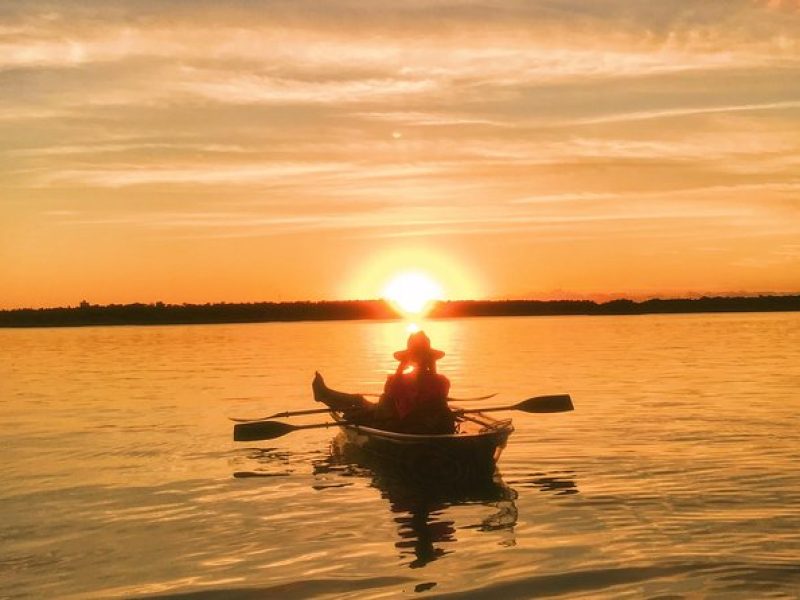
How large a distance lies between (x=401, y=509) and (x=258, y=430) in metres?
5.66

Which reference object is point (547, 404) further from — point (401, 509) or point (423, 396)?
point (401, 509)

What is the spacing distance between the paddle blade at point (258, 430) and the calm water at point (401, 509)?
1.92ft

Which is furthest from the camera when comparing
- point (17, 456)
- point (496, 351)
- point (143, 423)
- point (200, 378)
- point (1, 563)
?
point (496, 351)

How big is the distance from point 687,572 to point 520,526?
2.83 meters

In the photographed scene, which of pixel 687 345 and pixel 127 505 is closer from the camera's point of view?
pixel 127 505

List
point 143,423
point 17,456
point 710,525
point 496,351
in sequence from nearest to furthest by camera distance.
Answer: point 710,525 → point 17,456 → point 143,423 → point 496,351

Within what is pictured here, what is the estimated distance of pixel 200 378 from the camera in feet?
137

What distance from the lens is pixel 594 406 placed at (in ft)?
91.2

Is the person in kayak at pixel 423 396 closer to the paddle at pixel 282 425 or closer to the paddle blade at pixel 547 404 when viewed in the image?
the paddle at pixel 282 425

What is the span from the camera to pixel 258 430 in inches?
766

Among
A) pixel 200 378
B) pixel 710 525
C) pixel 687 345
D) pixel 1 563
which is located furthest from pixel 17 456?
pixel 687 345

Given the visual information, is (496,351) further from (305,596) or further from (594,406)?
(305,596)

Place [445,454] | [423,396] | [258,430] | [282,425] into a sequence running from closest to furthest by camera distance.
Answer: [445,454]
[423,396]
[258,430]
[282,425]

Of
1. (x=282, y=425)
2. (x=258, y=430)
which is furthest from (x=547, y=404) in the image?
(x=258, y=430)
